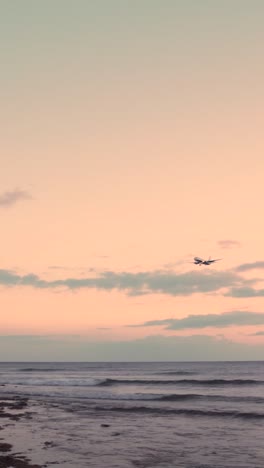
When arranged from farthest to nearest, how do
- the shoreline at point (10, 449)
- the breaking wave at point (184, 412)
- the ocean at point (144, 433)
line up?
the breaking wave at point (184, 412)
the ocean at point (144, 433)
the shoreline at point (10, 449)

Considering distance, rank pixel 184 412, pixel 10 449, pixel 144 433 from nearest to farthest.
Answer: pixel 10 449 < pixel 144 433 < pixel 184 412

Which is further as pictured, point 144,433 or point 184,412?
point 184,412

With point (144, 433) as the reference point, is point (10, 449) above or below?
above

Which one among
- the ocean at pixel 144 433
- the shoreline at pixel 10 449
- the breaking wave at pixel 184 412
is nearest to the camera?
the shoreline at pixel 10 449

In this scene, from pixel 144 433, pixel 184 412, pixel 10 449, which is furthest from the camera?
pixel 184 412

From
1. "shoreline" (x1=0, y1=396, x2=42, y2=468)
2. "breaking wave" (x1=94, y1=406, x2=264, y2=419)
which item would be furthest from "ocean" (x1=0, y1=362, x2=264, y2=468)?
"shoreline" (x1=0, y1=396, x2=42, y2=468)

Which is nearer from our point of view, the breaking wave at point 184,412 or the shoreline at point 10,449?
the shoreline at point 10,449

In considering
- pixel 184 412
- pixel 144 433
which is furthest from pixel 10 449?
pixel 184 412

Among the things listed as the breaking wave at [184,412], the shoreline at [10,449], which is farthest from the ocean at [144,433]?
the shoreline at [10,449]

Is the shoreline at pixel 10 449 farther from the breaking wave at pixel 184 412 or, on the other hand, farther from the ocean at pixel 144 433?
the breaking wave at pixel 184 412

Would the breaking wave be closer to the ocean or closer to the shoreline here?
the ocean

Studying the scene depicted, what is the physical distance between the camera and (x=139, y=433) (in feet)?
93.4

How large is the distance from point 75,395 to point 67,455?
36.5 metres

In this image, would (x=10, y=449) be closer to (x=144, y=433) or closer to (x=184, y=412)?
(x=144, y=433)
